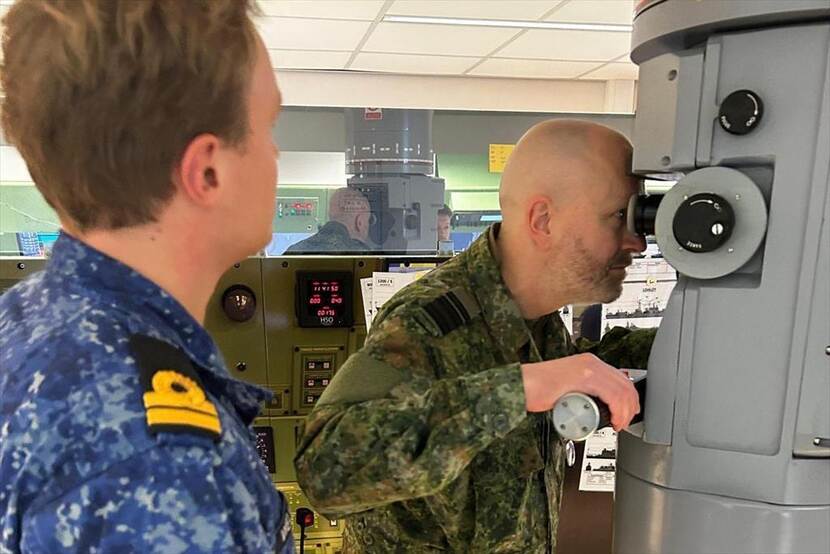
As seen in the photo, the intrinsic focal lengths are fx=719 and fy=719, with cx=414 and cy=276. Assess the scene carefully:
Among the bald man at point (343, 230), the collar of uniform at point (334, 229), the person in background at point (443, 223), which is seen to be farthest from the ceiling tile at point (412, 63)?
the collar of uniform at point (334, 229)

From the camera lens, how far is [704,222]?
78 cm

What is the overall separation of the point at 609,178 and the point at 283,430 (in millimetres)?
1261

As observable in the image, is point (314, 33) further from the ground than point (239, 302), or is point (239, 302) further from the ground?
point (314, 33)

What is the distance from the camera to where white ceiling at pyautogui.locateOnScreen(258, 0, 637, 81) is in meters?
4.67

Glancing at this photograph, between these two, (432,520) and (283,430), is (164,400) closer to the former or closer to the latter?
(432,520)

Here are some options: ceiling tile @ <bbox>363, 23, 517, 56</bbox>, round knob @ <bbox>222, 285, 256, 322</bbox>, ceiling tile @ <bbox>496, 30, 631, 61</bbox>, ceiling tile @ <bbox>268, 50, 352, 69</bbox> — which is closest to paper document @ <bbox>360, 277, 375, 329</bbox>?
round knob @ <bbox>222, 285, 256, 322</bbox>

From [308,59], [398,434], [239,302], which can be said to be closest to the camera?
[398,434]

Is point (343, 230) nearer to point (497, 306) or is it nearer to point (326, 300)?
point (326, 300)

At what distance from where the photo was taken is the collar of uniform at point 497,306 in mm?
1139

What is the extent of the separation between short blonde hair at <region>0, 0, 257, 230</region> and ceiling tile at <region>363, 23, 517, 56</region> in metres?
4.76

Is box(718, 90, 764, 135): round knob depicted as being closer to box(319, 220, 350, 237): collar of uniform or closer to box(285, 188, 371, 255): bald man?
box(285, 188, 371, 255): bald man

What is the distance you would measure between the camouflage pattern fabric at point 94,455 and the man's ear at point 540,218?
70 centimetres

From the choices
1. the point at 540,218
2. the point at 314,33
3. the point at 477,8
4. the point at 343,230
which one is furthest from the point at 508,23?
the point at 540,218

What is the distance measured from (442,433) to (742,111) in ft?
1.60
